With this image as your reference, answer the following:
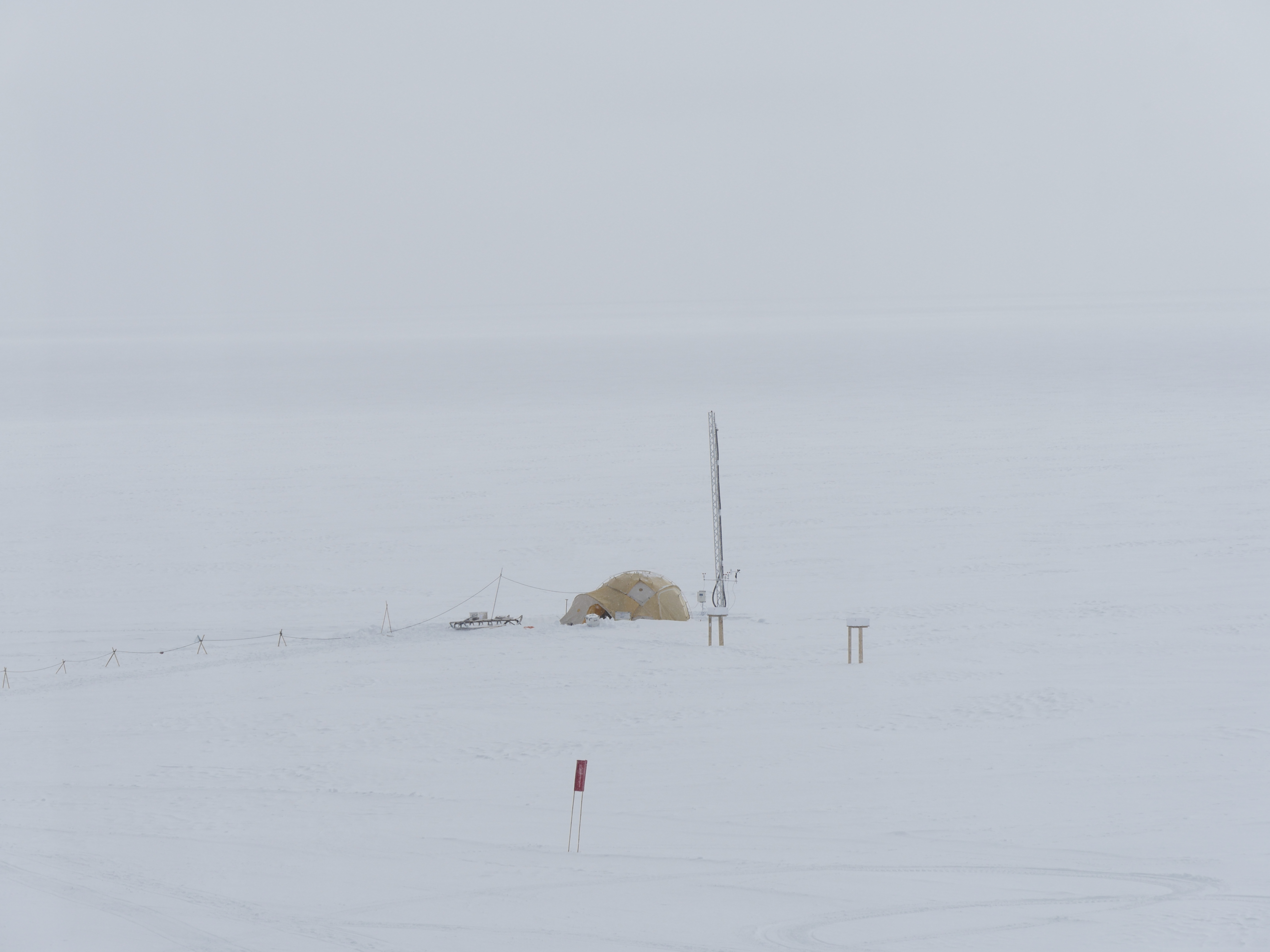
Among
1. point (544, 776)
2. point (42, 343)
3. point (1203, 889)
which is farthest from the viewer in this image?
point (42, 343)

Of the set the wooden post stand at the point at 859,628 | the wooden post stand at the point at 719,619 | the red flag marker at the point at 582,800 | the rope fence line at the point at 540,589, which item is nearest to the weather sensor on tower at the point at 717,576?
the wooden post stand at the point at 719,619

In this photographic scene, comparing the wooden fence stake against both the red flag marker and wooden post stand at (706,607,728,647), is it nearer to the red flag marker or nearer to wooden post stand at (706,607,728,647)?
the red flag marker

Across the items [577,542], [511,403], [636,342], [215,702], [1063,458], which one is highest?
[636,342]

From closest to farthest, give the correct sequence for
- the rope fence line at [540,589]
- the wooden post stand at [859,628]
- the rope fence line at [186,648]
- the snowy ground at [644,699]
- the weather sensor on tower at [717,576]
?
the snowy ground at [644,699] < the wooden post stand at [859,628] < the rope fence line at [186,648] < the weather sensor on tower at [717,576] < the rope fence line at [540,589]

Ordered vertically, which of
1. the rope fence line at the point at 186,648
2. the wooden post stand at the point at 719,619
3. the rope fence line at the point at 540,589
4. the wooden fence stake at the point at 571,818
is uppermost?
the rope fence line at the point at 540,589

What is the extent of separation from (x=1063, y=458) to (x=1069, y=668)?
25.6 metres

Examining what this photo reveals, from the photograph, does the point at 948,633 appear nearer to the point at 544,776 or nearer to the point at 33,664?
the point at 544,776

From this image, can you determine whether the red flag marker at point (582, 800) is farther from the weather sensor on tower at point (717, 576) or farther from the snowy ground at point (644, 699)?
the weather sensor on tower at point (717, 576)

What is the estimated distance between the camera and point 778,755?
726 inches

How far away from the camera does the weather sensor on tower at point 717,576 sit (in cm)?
2492

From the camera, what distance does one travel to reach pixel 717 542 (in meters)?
28.4

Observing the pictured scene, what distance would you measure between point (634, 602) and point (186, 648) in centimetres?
907

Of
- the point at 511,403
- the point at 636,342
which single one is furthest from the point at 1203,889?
the point at 636,342

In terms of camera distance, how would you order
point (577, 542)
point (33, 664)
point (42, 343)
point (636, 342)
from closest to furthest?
1. point (33, 664)
2. point (577, 542)
3. point (636, 342)
4. point (42, 343)
